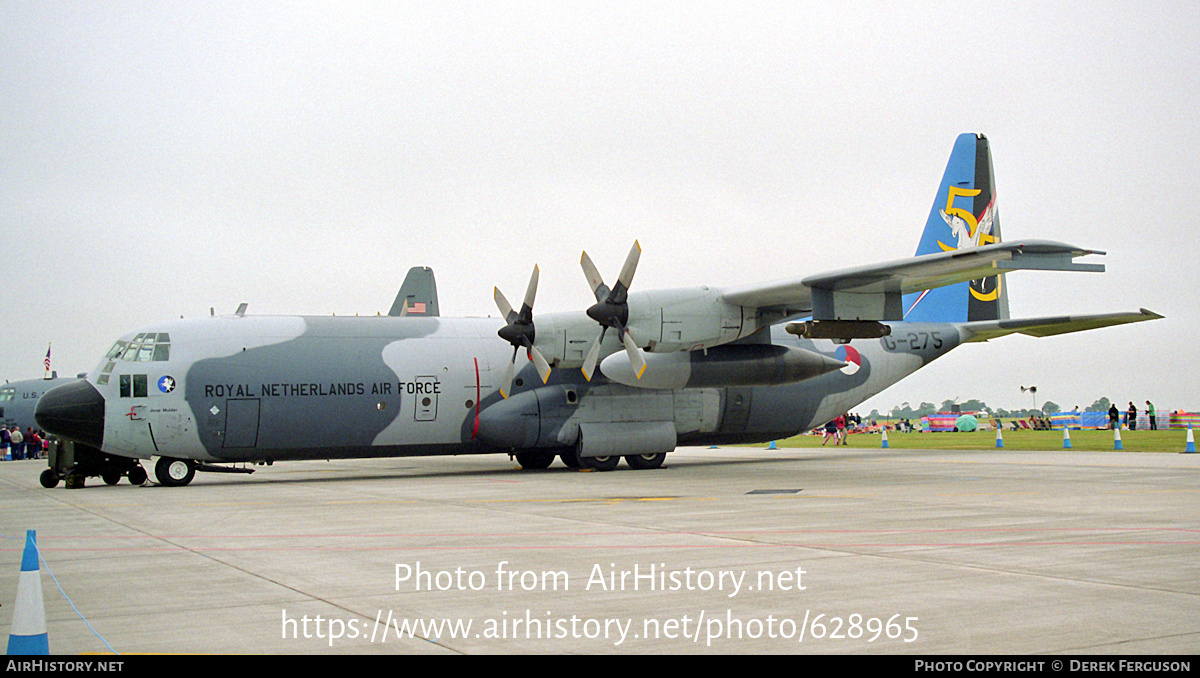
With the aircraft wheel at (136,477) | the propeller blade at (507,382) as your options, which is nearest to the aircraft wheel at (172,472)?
the aircraft wheel at (136,477)

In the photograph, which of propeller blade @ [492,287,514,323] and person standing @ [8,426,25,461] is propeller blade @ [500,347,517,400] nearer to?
propeller blade @ [492,287,514,323]

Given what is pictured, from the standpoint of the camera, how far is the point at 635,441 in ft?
74.5

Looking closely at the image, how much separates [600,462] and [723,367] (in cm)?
414

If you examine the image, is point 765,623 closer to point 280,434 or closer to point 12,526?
point 12,526

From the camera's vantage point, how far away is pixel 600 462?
75.8ft

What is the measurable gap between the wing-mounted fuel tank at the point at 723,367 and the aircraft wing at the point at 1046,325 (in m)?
5.96

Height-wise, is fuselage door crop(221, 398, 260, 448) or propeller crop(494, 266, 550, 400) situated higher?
propeller crop(494, 266, 550, 400)

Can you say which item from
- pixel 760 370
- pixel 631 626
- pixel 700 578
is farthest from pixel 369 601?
pixel 760 370

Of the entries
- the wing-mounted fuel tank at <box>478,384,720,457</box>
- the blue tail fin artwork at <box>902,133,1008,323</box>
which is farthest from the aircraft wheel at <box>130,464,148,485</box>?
the blue tail fin artwork at <box>902,133,1008,323</box>

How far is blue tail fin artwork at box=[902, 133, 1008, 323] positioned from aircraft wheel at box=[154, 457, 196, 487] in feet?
62.0

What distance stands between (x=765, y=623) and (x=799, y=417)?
1960cm

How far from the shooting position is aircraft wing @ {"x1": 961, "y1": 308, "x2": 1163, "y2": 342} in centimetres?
2262

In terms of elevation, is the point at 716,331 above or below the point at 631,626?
above

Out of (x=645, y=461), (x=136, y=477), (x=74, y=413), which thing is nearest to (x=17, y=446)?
(x=136, y=477)
